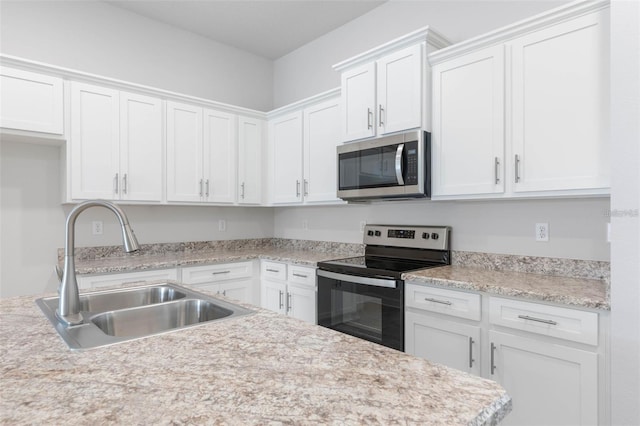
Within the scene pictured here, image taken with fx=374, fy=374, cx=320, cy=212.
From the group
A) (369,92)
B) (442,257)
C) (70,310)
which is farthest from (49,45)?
(442,257)

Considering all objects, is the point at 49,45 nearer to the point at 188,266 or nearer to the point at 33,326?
the point at 188,266

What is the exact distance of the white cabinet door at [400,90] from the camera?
8.00 feet

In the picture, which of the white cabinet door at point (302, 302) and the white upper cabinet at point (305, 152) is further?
the white upper cabinet at point (305, 152)

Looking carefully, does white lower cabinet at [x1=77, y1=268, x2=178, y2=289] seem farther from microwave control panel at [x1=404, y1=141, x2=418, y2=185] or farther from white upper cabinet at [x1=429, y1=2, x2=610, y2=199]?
white upper cabinet at [x1=429, y1=2, x2=610, y2=199]

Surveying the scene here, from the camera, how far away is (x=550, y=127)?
1.94m

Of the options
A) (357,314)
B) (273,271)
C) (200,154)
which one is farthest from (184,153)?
(357,314)

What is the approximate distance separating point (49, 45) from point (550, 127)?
11.6 ft

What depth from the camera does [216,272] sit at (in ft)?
10.2

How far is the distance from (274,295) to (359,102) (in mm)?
1764

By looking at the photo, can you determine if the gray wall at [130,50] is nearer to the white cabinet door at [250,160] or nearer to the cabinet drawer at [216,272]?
the white cabinet door at [250,160]

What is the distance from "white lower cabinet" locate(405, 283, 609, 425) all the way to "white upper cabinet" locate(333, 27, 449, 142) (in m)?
1.17

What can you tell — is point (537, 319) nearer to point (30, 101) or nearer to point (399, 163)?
point (399, 163)

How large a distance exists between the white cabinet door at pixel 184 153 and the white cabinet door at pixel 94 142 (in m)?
0.41

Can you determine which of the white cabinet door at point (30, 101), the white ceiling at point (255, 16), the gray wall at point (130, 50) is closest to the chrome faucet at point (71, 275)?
the white cabinet door at point (30, 101)
